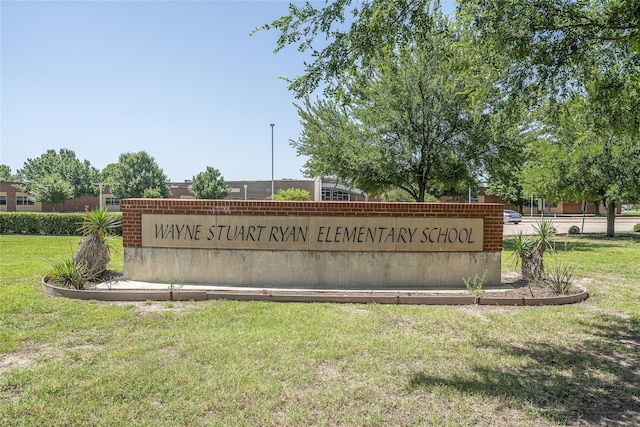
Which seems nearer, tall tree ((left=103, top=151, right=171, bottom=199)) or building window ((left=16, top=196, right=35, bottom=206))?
building window ((left=16, top=196, right=35, bottom=206))

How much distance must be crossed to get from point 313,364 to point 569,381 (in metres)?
2.45

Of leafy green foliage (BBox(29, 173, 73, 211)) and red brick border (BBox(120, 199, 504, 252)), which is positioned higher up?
leafy green foliage (BBox(29, 173, 73, 211))

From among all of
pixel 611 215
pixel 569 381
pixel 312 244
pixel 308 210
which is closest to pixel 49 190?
pixel 308 210

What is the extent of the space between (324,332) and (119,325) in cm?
269

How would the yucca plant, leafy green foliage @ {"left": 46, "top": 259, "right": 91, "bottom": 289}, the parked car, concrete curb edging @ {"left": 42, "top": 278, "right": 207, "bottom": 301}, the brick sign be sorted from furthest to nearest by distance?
1. the parked car
2. the brick sign
3. the yucca plant
4. leafy green foliage @ {"left": 46, "top": 259, "right": 91, "bottom": 289}
5. concrete curb edging @ {"left": 42, "top": 278, "right": 207, "bottom": 301}

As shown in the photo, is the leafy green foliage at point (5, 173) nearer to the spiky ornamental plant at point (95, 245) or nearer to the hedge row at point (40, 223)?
the hedge row at point (40, 223)

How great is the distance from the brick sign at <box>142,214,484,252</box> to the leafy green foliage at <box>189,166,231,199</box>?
1845 inches

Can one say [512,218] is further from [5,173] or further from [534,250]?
[5,173]

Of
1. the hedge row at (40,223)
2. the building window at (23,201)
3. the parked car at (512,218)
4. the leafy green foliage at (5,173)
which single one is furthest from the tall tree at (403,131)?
the leafy green foliage at (5,173)

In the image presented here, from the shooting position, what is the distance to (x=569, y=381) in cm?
408

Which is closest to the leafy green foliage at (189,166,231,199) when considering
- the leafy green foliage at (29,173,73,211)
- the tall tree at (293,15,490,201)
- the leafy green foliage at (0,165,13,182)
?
the leafy green foliage at (29,173,73,211)

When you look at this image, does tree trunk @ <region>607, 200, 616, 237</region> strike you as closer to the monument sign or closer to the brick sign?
the monument sign

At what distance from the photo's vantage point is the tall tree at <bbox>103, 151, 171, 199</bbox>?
60219mm

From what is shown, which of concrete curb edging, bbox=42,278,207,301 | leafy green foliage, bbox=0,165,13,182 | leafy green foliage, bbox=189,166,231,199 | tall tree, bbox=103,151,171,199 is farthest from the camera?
leafy green foliage, bbox=0,165,13,182
